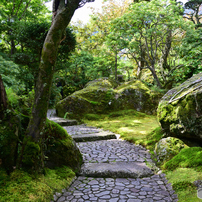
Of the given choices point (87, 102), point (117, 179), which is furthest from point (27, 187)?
point (87, 102)

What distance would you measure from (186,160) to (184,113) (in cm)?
129

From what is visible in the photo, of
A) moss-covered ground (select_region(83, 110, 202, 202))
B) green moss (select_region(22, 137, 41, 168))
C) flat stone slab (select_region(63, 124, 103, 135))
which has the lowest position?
flat stone slab (select_region(63, 124, 103, 135))

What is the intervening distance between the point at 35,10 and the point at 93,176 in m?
17.6

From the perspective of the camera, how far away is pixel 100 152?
5.56m

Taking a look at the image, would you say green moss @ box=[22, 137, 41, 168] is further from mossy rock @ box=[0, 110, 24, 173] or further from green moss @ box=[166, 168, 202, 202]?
green moss @ box=[166, 168, 202, 202]

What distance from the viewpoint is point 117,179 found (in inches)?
157

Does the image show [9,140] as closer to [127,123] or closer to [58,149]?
[58,149]

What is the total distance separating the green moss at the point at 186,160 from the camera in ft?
12.3

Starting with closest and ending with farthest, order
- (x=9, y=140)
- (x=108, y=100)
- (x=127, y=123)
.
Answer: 1. (x=9, y=140)
2. (x=127, y=123)
3. (x=108, y=100)

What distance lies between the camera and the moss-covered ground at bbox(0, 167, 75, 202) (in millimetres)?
2656

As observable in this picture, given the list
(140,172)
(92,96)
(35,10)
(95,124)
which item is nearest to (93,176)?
(140,172)

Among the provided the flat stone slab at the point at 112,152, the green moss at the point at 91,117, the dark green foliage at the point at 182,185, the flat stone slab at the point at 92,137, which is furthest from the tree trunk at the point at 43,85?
the green moss at the point at 91,117

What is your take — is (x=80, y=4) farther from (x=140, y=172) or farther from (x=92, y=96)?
(x=92, y=96)

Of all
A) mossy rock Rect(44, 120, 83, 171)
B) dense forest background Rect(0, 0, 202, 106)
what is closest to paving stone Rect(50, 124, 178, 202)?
mossy rock Rect(44, 120, 83, 171)
